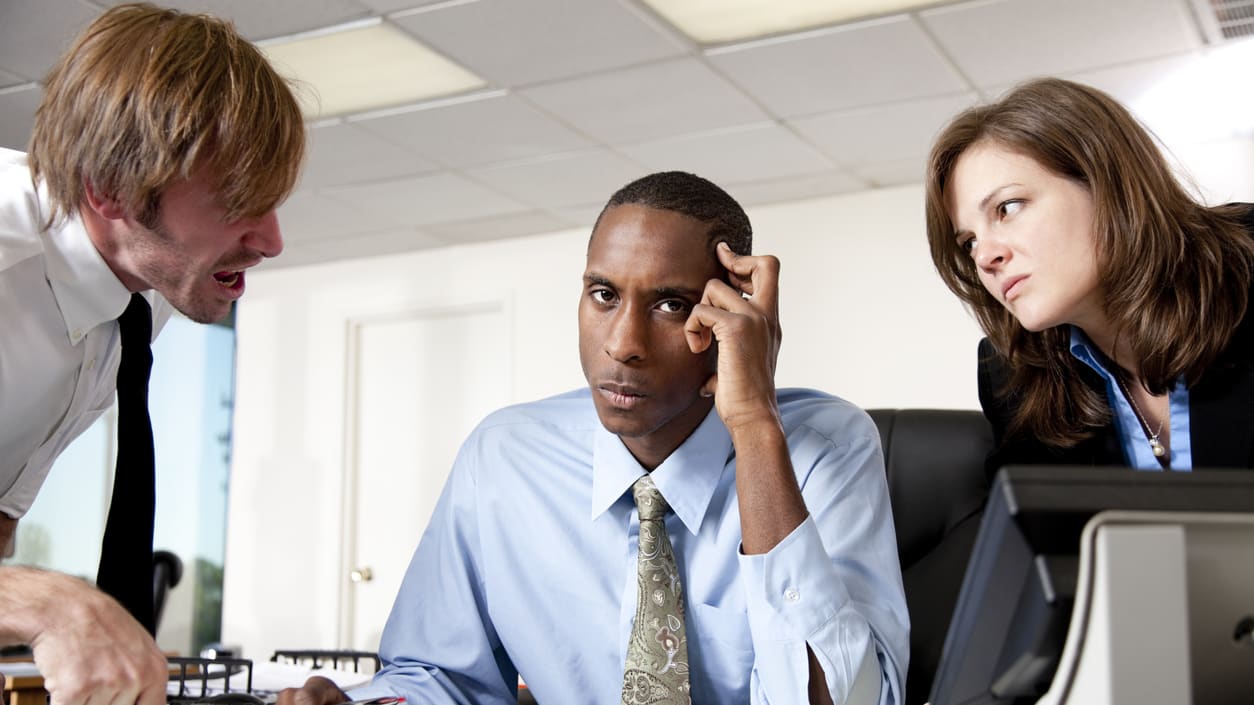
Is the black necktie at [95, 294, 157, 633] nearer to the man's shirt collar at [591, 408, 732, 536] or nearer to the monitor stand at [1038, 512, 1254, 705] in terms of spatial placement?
the man's shirt collar at [591, 408, 732, 536]

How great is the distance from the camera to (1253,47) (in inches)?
142

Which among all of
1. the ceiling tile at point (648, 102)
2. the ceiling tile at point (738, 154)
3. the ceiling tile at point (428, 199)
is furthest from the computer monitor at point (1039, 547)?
the ceiling tile at point (428, 199)

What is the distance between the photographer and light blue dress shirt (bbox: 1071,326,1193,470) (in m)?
1.56

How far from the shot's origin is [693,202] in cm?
145

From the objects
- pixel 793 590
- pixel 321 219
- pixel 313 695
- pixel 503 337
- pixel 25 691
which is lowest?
pixel 25 691

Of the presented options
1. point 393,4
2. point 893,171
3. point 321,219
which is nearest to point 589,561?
point 393,4

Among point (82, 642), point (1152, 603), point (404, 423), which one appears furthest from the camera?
point (404, 423)

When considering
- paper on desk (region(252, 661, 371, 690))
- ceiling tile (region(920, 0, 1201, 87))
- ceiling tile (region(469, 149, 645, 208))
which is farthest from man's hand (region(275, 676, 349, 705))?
ceiling tile (region(469, 149, 645, 208))

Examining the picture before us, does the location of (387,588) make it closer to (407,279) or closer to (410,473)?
(410,473)

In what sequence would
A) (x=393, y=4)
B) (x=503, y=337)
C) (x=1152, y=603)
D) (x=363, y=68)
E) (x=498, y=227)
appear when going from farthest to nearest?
1. (x=503, y=337)
2. (x=498, y=227)
3. (x=363, y=68)
4. (x=393, y=4)
5. (x=1152, y=603)

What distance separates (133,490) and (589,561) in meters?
0.54

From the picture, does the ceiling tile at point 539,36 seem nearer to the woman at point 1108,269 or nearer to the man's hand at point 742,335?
the woman at point 1108,269

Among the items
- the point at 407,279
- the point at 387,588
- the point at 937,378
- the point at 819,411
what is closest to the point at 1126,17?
the point at 937,378

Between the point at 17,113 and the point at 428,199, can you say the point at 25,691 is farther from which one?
the point at 428,199
